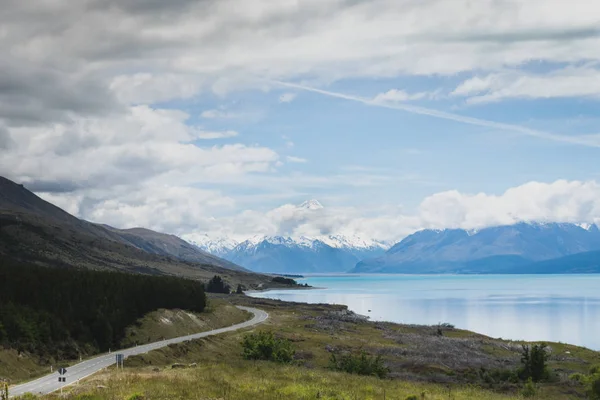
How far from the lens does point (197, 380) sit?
3928cm

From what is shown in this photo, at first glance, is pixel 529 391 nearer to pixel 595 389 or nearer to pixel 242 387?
pixel 595 389

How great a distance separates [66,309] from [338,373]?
136 feet

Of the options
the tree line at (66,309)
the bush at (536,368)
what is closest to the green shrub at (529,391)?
the bush at (536,368)

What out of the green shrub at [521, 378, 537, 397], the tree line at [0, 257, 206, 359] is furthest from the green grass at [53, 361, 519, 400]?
the tree line at [0, 257, 206, 359]

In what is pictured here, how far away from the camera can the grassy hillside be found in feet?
119

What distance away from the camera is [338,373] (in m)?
52.8

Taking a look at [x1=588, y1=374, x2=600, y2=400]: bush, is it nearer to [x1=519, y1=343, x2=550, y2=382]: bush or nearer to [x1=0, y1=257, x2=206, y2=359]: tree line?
[x1=519, y1=343, x2=550, y2=382]: bush

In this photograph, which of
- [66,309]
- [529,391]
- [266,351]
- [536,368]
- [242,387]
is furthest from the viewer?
[66,309]

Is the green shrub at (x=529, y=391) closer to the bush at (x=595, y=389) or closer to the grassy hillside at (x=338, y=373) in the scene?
the grassy hillside at (x=338, y=373)

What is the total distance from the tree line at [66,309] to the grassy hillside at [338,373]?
11952mm

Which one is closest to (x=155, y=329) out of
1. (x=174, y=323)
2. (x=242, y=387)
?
(x=174, y=323)

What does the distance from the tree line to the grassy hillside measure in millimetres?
11952

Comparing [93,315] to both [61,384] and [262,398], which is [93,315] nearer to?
[61,384]

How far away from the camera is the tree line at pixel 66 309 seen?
2586 inches
